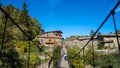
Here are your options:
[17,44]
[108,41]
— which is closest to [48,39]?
[17,44]

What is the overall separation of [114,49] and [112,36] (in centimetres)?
396

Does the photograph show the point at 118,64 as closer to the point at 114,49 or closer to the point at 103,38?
the point at 114,49

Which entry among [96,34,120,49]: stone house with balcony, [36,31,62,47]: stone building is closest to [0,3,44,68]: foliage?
[36,31,62,47]: stone building

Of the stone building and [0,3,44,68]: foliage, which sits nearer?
[0,3,44,68]: foliage

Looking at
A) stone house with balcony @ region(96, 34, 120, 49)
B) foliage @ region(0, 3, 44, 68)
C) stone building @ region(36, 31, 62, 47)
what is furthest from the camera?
stone building @ region(36, 31, 62, 47)

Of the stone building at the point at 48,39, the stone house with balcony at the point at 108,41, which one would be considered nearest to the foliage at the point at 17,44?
the stone building at the point at 48,39

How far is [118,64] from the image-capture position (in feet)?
83.3

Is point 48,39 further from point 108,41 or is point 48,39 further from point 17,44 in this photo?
point 108,41

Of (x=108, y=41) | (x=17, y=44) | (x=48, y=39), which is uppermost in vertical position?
(x=48, y=39)

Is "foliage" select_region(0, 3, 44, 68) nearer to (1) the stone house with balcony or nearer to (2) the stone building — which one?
(2) the stone building

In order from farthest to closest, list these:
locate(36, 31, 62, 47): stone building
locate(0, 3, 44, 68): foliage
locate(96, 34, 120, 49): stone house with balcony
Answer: locate(36, 31, 62, 47): stone building → locate(96, 34, 120, 49): stone house with balcony → locate(0, 3, 44, 68): foliage

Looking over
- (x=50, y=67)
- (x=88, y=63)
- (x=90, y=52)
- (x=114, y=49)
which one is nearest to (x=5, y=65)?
(x=50, y=67)

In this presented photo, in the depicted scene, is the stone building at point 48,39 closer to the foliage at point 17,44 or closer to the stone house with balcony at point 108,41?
the foliage at point 17,44

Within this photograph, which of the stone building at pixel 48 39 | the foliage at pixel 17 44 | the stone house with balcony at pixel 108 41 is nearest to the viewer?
the foliage at pixel 17 44
